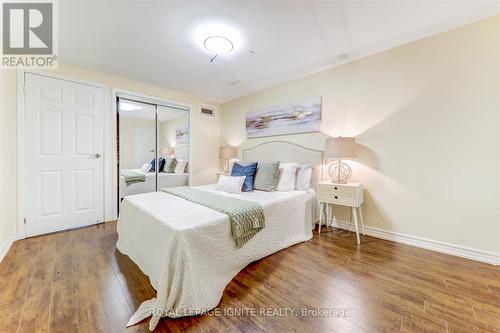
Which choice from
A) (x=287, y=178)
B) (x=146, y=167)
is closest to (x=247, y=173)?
(x=287, y=178)

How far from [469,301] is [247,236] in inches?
66.2

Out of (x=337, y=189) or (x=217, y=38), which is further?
(x=337, y=189)

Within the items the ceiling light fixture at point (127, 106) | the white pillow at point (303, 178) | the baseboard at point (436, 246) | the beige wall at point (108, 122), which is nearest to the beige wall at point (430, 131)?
A: the baseboard at point (436, 246)

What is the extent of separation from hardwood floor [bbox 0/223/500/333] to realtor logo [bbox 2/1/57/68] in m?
2.24

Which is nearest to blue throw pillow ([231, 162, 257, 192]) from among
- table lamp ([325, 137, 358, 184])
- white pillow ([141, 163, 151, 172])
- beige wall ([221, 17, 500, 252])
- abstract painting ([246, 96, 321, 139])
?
abstract painting ([246, 96, 321, 139])

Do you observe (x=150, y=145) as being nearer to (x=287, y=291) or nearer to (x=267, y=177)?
(x=267, y=177)

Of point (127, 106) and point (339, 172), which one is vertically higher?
point (127, 106)

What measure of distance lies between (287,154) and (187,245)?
246 centimetres

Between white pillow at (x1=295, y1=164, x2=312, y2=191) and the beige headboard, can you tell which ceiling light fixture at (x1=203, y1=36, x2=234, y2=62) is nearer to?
the beige headboard

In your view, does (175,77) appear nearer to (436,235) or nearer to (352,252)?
(352,252)

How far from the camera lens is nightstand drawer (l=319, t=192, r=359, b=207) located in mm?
2479

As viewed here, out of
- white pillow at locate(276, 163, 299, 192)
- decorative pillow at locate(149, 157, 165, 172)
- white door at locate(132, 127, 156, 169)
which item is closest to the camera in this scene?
white pillow at locate(276, 163, 299, 192)

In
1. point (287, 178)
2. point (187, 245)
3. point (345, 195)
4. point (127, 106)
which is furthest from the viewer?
point (127, 106)

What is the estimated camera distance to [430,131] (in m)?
2.29
